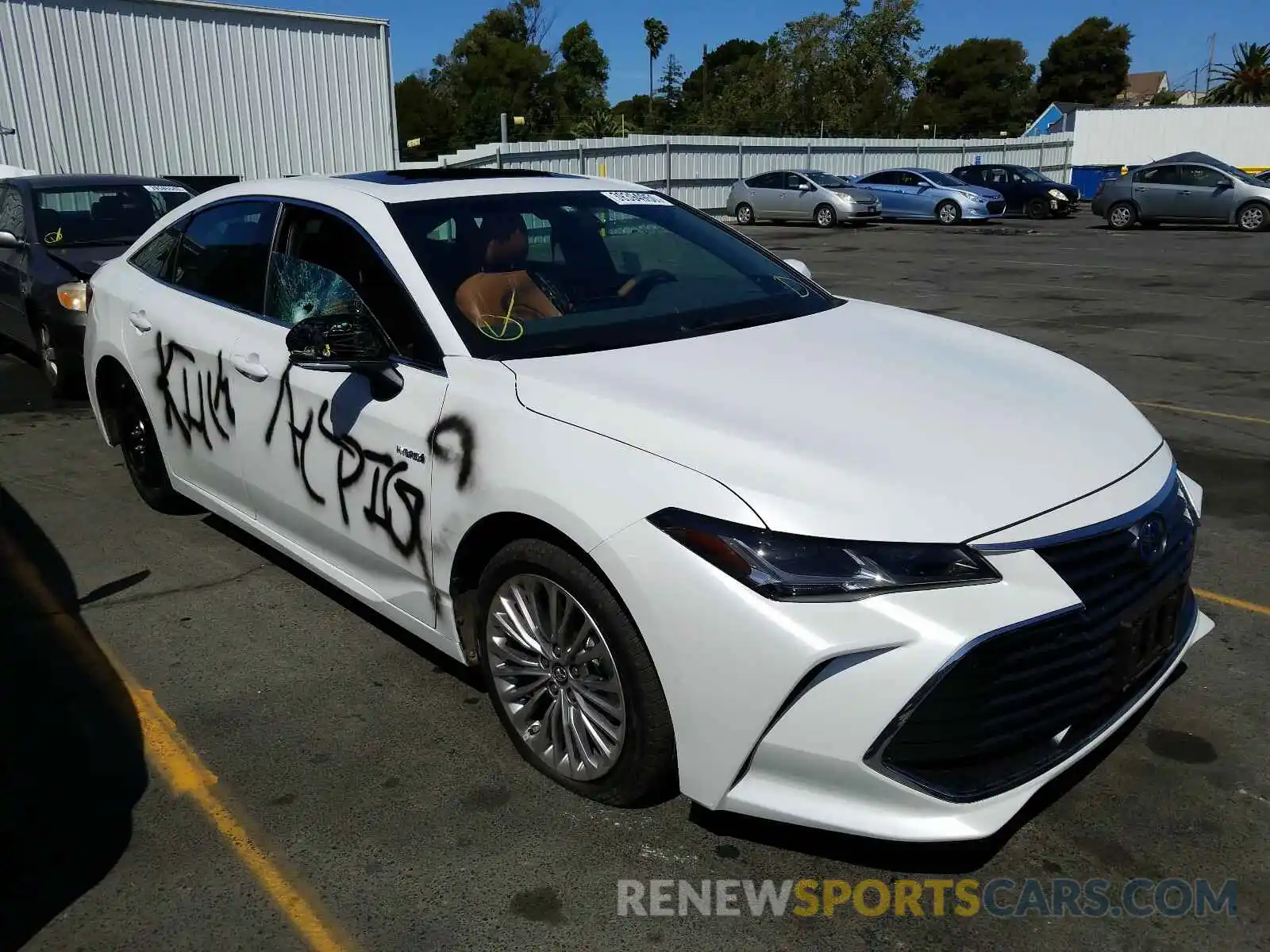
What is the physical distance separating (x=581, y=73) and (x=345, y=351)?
87760 millimetres

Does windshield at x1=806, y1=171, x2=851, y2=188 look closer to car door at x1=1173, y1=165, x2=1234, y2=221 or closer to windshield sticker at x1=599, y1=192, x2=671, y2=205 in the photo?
car door at x1=1173, y1=165, x2=1234, y2=221

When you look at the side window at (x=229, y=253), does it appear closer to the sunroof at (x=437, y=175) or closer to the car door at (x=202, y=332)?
the car door at (x=202, y=332)

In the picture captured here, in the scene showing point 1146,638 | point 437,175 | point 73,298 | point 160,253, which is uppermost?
point 437,175

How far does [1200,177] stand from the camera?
24.5 metres

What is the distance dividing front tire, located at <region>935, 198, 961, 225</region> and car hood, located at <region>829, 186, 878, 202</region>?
1815 mm

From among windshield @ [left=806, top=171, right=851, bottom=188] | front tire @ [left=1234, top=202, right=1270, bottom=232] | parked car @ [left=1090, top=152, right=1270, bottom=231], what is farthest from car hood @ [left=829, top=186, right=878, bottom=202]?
front tire @ [left=1234, top=202, right=1270, bottom=232]

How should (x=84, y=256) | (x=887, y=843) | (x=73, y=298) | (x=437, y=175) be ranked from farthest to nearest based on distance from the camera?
(x=84, y=256), (x=73, y=298), (x=437, y=175), (x=887, y=843)

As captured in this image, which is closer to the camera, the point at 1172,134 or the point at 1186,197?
the point at 1186,197

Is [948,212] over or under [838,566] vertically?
under

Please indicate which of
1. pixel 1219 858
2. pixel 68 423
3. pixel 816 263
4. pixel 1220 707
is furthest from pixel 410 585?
pixel 816 263

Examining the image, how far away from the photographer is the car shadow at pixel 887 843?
8.84ft

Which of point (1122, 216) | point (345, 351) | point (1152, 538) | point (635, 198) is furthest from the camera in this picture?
point (1122, 216)

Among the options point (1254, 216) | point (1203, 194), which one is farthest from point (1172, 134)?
point (1254, 216)

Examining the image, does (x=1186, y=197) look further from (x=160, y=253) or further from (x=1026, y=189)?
(x=160, y=253)
